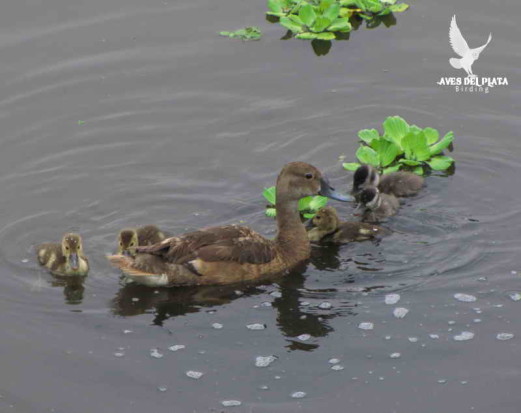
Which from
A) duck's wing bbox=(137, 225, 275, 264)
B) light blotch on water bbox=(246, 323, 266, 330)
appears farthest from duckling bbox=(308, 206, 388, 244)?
light blotch on water bbox=(246, 323, 266, 330)

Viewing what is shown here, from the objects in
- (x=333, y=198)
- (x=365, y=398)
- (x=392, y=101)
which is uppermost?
(x=392, y=101)

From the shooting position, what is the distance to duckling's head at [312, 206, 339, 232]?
399 inches

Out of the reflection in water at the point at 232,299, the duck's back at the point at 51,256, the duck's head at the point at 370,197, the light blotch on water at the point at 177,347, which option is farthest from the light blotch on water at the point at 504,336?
the duck's back at the point at 51,256

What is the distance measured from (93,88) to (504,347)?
6.29m

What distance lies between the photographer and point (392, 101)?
1224 cm

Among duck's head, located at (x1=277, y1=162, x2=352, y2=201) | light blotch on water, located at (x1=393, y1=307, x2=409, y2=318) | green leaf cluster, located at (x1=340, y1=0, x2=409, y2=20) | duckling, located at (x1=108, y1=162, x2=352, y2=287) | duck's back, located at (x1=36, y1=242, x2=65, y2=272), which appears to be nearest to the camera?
light blotch on water, located at (x1=393, y1=307, x2=409, y2=318)

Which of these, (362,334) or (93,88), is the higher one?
(93,88)

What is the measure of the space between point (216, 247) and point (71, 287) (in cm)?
133

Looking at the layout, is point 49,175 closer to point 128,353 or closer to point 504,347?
point 128,353

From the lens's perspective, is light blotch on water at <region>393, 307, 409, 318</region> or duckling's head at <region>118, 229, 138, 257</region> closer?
light blotch on water at <region>393, 307, 409, 318</region>

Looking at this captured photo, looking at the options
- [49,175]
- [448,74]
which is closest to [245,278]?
[49,175]

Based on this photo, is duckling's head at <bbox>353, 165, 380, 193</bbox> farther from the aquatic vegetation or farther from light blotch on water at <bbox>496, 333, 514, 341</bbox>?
the aquatic vegetation

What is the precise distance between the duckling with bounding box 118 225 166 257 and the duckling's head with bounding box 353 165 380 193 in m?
2.09

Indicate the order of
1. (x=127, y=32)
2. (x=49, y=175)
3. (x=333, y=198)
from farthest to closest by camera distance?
(x=127, y=32)
(x=49, y=175)
(x=333, y=198)
